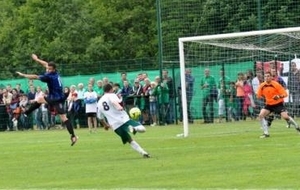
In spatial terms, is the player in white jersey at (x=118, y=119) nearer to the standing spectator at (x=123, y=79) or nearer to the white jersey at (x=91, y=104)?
the white jersey at (x=91, y=104)

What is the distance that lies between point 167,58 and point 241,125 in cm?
729

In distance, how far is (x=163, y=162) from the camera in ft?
62.3

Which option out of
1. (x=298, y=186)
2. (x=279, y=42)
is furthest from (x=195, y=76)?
(x=298, y=186)

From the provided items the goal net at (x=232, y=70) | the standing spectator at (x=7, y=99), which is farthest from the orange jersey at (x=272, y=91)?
the standing spectator at (x=7, y=99)

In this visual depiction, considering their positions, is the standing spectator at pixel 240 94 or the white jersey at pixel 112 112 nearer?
the white jersey at pixel 112 112

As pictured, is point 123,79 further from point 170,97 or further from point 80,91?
point 170,97

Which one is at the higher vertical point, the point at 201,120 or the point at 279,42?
the point at 279,42

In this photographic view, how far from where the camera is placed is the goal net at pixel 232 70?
30.0m

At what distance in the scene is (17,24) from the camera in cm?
6588

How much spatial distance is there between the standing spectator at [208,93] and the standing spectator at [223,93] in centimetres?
24

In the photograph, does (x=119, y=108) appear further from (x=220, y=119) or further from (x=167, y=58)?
(x=167, y=58)

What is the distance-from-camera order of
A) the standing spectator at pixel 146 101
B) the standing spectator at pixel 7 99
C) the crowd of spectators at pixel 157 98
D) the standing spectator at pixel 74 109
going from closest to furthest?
1. the crowd of spectators at pixel 157 98
2. the standing spectator at pixel 146 101
3. the standing spectator at pixel 74 109
4. the standing spectator at pixel 7 99

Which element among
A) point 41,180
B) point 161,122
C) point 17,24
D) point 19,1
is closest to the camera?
point 41,180

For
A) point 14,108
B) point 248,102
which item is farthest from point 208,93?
point 14,108
